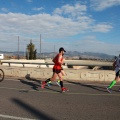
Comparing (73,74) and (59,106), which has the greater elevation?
(73,74)

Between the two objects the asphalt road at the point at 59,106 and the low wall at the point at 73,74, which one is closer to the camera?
the asphalt road at the point at 59,106

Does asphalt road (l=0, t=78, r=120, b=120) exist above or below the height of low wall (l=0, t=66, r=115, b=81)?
below

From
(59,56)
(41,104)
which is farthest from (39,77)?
(41,104)

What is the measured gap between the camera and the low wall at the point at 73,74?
1534cm

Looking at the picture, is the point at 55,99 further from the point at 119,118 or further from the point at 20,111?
the point at 119,118

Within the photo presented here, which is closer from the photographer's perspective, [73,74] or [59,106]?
[59,106]

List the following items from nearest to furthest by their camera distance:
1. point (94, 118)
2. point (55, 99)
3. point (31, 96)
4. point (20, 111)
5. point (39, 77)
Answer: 1. point (94, 118)
2. point (20, 111)
3. point (55, 99)
4. point (31, 96)
5. point (39, 77)

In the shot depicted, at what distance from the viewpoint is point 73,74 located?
16.0 meters

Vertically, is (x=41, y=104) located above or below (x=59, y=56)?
below

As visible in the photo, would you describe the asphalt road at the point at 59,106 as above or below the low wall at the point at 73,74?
below

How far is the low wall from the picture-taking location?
15.3m

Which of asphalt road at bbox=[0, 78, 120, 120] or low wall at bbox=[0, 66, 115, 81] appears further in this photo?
low wall at bbox=[0, 66, 115, 81]

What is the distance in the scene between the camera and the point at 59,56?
11.5 m

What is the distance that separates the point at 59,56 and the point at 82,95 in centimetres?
195
